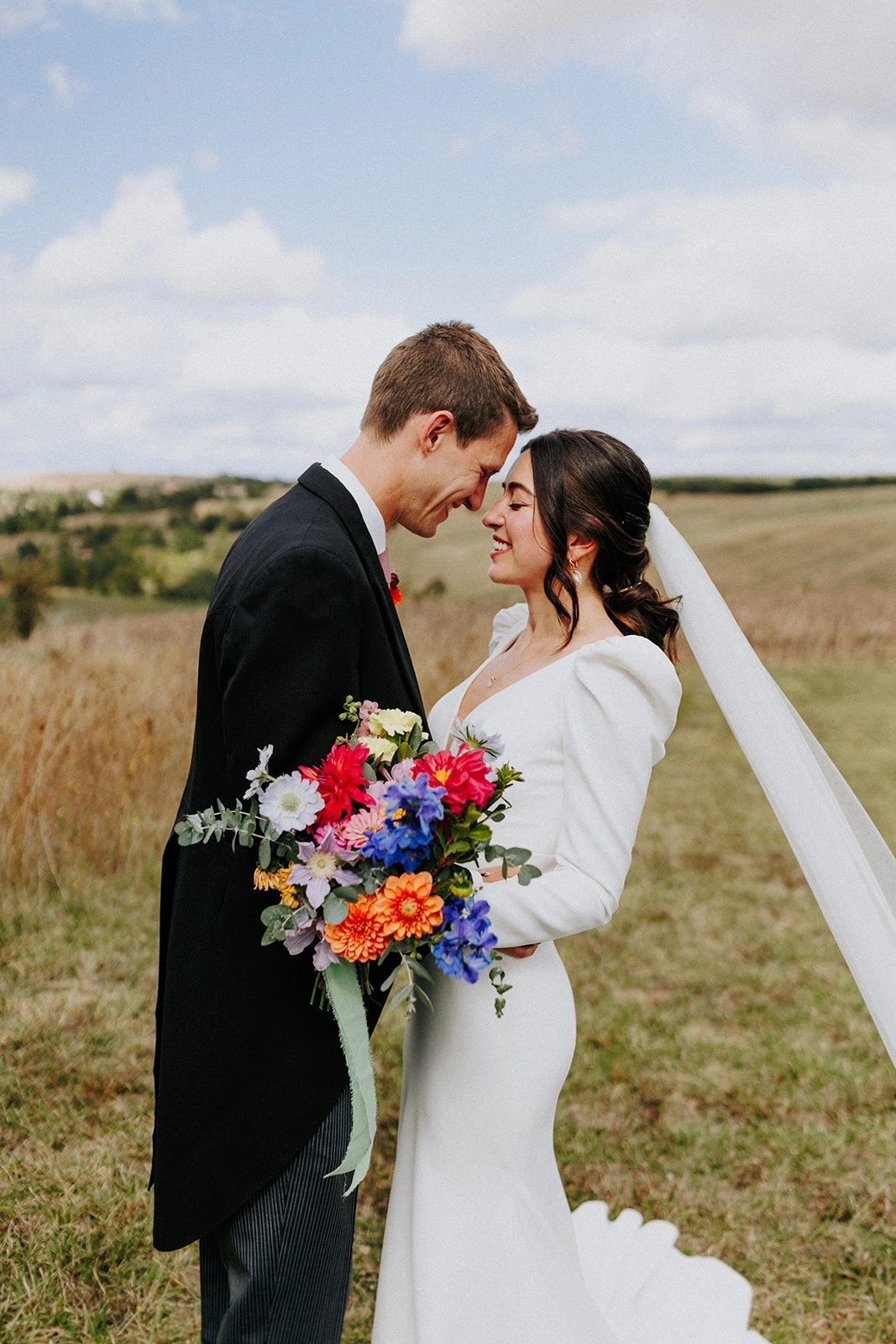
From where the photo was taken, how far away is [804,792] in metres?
2.90

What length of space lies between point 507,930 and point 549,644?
2.86 feet

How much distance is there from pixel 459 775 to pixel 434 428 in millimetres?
1193

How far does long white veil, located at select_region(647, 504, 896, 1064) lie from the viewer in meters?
2.78

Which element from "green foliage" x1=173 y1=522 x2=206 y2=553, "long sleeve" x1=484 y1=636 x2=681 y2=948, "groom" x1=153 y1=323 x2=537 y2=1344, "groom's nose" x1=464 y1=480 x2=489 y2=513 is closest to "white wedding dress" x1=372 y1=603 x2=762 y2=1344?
"long sleeve" x1=484 y1=636 x2=681 y2=948

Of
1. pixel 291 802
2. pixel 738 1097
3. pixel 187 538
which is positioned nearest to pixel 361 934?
pixel 291 802

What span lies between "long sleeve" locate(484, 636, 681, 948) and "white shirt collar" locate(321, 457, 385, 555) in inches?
24.6

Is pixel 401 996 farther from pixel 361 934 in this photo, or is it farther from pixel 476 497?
pixel 476 497

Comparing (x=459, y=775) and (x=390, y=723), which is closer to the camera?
(x=459, y=775)

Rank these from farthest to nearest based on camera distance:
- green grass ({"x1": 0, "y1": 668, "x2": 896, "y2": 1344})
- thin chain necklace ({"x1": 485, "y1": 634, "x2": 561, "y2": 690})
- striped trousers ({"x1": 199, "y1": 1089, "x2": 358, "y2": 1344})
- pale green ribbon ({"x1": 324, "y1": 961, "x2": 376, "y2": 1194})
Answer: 1. green grass ({"x1": 0, "y1": 668, "x2": 896, "y2": 1344})
2. thin chain necklace ({"x1": 485, "y1": 634, "x2": 561, "y2": 690})
3. striped trousers ({"x1": 199, "y1": 1089, "x2": 358, "y2": 1344})
4. pale green ribbon ({"x1": 324, "y1": 961, "x2": 376, "y2": 1194})

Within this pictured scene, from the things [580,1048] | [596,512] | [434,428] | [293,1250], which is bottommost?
[580,1048]

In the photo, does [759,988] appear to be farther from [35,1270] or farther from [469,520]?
[469,520]

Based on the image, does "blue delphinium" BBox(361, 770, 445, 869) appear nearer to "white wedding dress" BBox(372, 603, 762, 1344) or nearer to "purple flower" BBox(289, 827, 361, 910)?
"purple flower" BBox(289, 827, 361, 910)

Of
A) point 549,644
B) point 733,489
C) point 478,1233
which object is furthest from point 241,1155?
point 733,489

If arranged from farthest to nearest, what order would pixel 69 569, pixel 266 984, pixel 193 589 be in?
pixel 193 589 → pixel 69 569 → pixel 266 984
